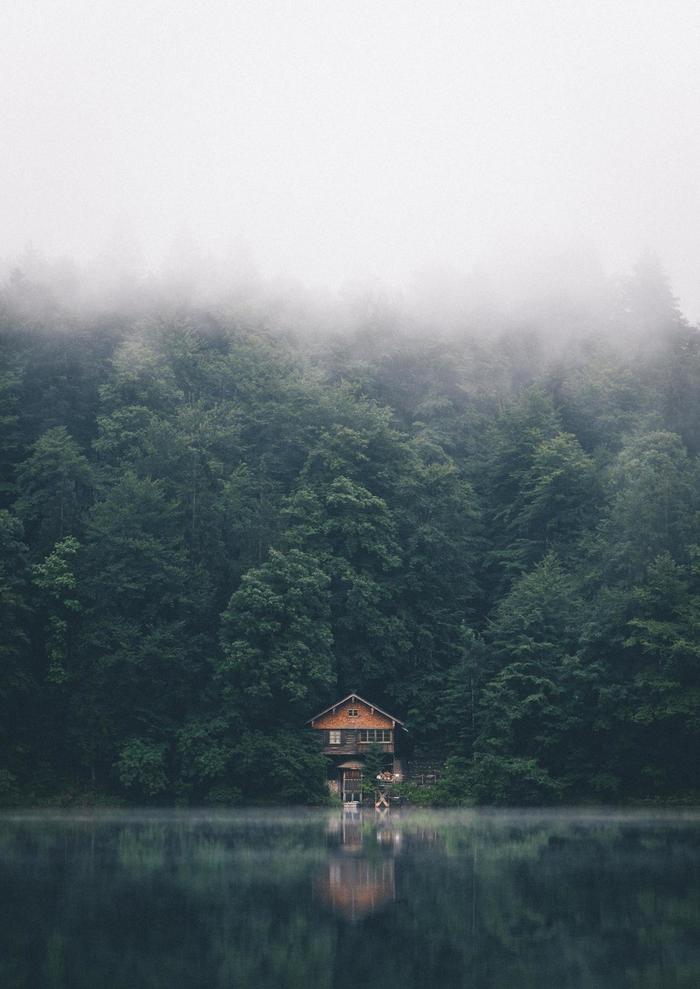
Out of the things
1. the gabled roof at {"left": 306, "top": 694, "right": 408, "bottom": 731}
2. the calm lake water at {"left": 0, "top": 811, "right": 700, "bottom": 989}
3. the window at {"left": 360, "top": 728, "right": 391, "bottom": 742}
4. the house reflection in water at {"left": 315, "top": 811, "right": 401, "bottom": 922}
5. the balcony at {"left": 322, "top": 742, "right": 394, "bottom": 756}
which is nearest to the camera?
the calm lake water at {"left": 0, "top": 811, "right": 700, "bottom": 989}

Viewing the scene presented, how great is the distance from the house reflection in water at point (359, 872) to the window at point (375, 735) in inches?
726

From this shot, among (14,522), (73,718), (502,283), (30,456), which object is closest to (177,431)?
(30,456)

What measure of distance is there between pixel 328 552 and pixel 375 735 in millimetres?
10553

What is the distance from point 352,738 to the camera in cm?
5994

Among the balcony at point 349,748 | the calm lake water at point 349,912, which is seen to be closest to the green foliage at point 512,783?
the balcony at point 349,748

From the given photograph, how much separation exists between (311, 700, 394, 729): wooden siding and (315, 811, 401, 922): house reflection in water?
59.7ft

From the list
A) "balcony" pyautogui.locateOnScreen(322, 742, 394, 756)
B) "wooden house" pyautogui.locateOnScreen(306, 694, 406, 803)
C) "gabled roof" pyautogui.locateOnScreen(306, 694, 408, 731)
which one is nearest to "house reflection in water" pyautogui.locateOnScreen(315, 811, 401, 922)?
"gabled roof" pyautogui.locateOnScreen(306, 694, 408, 731)

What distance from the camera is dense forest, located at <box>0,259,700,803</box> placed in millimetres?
55875

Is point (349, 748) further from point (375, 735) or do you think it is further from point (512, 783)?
point (512, 783)

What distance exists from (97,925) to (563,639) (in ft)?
139

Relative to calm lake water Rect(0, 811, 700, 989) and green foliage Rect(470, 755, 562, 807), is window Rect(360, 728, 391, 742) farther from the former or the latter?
calm lake water Rect(0, 811, 700, 989)

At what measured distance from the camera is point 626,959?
15.9m

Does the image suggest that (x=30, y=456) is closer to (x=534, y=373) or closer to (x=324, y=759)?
(x=324, y=759)

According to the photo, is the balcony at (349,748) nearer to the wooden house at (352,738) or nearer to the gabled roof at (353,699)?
the wooden house at (352,738)
